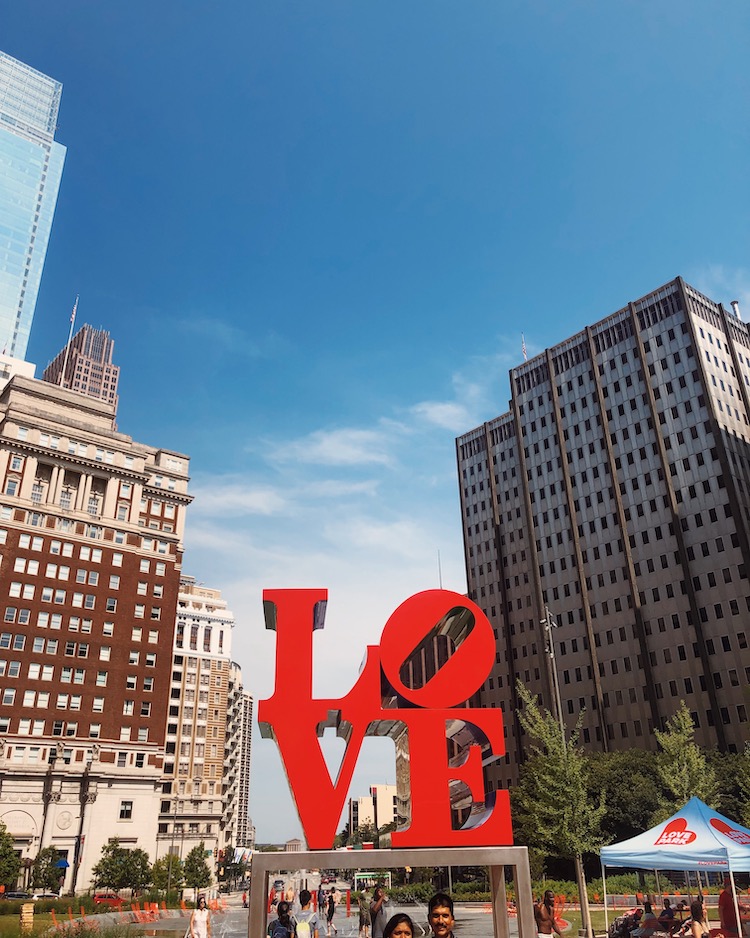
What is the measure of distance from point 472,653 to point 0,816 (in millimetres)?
70526

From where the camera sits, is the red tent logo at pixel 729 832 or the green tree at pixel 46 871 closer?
the red tent logo at pixel 729 832

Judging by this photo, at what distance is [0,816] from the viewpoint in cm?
6638

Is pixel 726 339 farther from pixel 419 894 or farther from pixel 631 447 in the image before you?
pixel 419 894

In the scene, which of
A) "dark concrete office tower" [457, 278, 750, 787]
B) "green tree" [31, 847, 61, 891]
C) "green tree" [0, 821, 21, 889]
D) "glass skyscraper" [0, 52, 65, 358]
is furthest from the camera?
"glass skyscraper" [0, 52, 65, 358]

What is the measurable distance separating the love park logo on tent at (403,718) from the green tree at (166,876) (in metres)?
64.5

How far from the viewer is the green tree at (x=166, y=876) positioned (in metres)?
66.8

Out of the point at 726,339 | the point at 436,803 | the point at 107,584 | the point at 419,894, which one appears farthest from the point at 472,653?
the point at 726,339

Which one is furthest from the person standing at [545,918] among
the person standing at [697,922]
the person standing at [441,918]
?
the person standing at [441,918]

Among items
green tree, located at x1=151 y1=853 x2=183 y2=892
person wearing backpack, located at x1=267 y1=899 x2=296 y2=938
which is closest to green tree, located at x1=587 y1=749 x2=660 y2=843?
green tree, located at x1=151 y1=853 x2=183 y2=892

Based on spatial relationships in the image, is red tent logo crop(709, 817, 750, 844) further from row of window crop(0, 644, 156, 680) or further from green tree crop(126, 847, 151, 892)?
row of window crop(0, 644, 156, 680)

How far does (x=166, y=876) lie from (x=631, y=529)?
68944 millimetres

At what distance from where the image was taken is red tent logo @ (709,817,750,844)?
1897 centimetres

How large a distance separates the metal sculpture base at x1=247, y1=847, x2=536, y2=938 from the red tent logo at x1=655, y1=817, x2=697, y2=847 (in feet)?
34.8

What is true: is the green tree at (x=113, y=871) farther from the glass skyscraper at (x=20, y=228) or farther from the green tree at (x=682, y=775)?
the glass skyscraper at (x=20, y=228)
